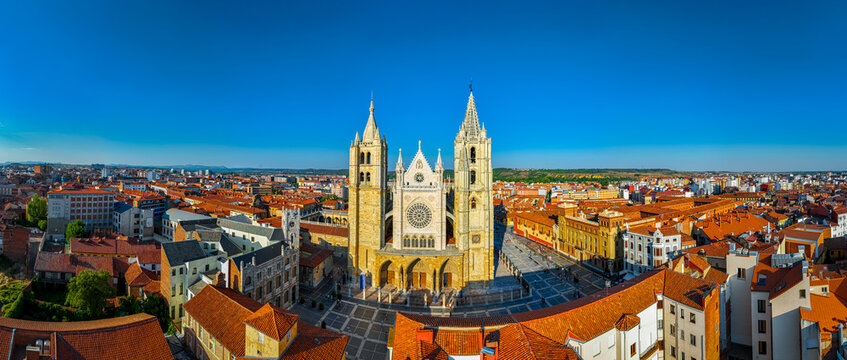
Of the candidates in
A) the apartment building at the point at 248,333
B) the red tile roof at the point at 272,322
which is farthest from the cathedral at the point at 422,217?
the red tile roof at the point at 272,322

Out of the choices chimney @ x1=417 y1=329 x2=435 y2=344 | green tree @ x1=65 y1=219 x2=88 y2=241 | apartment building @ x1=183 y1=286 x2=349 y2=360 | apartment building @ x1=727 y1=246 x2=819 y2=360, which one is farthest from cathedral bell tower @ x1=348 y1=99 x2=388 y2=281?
green tree @ x1=65 y1=219 x2=88 y2=241

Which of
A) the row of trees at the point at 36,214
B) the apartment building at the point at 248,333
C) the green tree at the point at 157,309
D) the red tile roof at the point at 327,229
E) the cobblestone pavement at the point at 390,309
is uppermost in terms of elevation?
the row of trees at the point at 36,214

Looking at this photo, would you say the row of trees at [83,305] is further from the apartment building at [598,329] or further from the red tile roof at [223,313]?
the apartment building at [598,329]

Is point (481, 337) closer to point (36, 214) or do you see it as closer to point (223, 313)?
point (223, 313)

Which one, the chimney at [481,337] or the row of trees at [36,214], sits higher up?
the row of trees at [36,214]

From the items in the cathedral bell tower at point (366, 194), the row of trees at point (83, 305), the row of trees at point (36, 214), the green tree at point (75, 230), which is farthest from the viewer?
the row of trees at point (36, 214)
